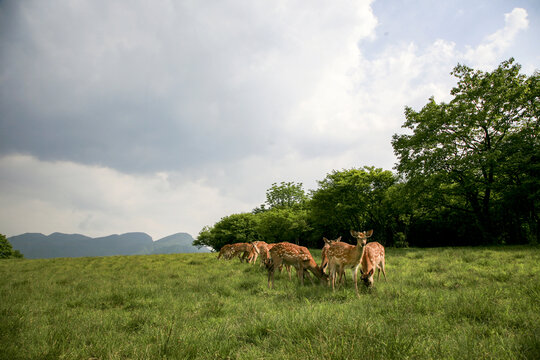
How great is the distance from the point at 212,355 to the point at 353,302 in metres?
3.39

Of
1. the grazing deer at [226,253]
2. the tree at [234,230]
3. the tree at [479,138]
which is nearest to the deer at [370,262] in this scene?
the grazing deer at [226,253]

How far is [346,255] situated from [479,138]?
24.2m

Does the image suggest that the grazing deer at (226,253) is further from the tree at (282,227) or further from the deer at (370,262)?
the tree at (282,227)

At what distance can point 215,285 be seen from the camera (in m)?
7.95

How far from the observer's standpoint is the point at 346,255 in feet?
24.1

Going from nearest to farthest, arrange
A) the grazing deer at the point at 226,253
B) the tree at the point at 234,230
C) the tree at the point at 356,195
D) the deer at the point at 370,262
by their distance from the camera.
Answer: the deer at the point at 370,262 → the grazing deer at the point at 226,253 → the tree at the point at 356,195 → the tree at the point at 234,230

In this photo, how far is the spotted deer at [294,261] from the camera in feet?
26.9

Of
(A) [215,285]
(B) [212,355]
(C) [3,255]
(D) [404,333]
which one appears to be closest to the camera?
(B) [212,355]

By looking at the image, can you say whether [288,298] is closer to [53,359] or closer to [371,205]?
[53,359]

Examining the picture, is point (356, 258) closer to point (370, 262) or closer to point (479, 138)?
point (370, 262)

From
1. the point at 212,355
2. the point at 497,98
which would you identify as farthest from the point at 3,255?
the point at 497,98

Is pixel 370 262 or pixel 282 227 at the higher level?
pixel 282 227

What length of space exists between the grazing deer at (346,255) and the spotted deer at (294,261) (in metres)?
0.73

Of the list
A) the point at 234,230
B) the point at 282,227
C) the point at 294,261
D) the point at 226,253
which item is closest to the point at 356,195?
the point at 282,227
